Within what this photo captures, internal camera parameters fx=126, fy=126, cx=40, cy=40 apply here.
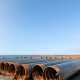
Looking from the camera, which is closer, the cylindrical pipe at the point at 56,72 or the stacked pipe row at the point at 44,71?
the cylindrical pipe at the point at 56,72

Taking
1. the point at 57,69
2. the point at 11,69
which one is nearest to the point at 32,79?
the point at 57,69

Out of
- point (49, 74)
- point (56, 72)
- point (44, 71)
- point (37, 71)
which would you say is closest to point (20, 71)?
point (37, 71)

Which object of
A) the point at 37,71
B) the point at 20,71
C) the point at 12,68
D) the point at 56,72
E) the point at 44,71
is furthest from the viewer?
the point at 12,68

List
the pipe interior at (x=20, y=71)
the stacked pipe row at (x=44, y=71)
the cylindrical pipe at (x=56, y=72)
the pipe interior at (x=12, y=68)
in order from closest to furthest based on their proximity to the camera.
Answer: the cylindrical pipe at (x=56, y=72) → the stacked pipe row at (x=44, y=71) → the pipe interior at (x=20, y=71) → the pipe interior at (x=12, y=68)

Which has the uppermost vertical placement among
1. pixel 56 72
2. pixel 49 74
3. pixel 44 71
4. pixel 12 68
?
pixel 56 72

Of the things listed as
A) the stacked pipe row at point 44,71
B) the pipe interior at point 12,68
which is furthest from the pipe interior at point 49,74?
the pipe interior at point 12,68

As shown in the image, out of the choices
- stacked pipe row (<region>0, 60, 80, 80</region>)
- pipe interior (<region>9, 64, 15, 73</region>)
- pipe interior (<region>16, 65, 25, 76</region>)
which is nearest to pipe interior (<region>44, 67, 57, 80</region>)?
stacked pipe row (<region>0, 60, 80, 80</region>)

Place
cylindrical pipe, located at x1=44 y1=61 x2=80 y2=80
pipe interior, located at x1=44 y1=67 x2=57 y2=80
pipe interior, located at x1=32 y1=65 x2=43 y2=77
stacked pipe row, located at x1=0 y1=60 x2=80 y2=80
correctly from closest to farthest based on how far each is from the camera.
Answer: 1. cylindrical pipe, located at x1=44 y1=61 x2=80 y2=80
2. stacked pipe row, located at x1=0 y1=60 x2=80 y2=80
3. pipe interior, located at x1=44 y1=67 x2=57 y2=80
4. pipe interior, located at x1=32 y1=65 x2=43 y2=77

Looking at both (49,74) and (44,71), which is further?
(44,71)

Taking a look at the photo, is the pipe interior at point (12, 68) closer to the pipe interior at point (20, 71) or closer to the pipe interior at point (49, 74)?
the pipe interior at point (20, 71)

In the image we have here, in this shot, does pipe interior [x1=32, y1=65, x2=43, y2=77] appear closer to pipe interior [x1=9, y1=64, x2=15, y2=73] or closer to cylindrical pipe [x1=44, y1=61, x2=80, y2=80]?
cylindrical pipe [x1=44, y1=61, x2=80, y2=80]

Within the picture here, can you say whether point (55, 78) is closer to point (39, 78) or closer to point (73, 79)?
point (39, 78)

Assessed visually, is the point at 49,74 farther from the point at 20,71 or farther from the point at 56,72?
the point at 20,71

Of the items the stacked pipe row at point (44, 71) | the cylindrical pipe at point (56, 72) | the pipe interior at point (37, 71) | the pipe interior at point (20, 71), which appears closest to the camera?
the cylindrical pipe at point (56, 72)
